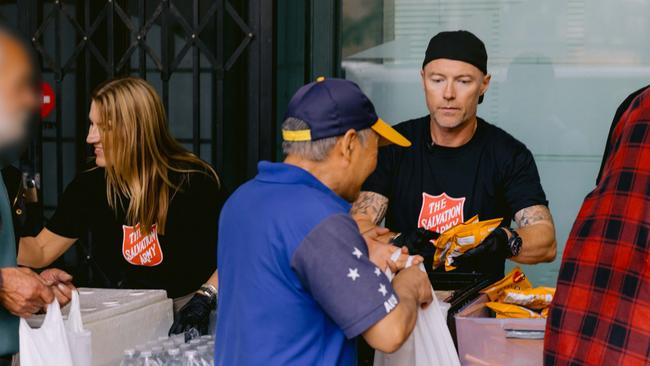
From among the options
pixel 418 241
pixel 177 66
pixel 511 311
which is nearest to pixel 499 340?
pixel 511 311

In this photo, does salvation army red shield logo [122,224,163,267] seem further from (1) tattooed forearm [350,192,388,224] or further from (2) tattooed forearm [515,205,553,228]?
(2) tattooed forearm [515,205,553,228]

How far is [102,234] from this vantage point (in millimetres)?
3453

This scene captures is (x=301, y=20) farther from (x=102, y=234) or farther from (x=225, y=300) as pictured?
(x=225, y=300)

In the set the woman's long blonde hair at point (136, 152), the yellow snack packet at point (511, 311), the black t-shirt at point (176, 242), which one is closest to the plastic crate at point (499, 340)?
the yellow snack packet at point (511, 311)

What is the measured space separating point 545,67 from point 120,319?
248cm

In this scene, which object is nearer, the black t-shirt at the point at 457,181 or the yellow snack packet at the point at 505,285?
the yellow snack packet at the point at 505,285

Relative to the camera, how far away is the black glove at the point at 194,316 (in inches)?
115

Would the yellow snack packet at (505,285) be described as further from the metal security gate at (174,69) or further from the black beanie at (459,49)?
the metal security gate at (174,69)

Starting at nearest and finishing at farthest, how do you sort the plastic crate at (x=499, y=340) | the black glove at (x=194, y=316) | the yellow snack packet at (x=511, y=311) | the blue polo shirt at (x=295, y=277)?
the blue polo shirt at (x=295, y=277), the plastic crate at (x=499, y=340), the yellow snack packet at (x=511, y=311), the black glove at (x=194, y=316)

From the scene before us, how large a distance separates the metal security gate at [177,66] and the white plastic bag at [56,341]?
1786 mm

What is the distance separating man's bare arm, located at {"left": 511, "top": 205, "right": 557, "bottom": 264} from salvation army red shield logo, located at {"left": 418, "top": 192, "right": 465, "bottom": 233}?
21cm

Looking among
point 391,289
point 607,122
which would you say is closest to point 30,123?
point 391,289

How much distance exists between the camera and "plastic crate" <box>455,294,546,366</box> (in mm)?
2484

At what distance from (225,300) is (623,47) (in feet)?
9.29
